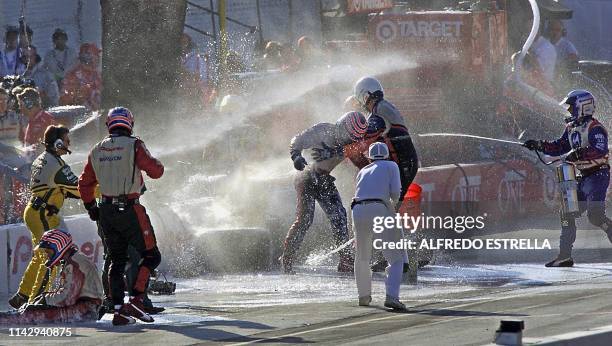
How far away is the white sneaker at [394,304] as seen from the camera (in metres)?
12.4

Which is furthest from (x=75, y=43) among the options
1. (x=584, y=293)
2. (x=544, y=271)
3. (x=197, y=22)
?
(x=584, y=293)

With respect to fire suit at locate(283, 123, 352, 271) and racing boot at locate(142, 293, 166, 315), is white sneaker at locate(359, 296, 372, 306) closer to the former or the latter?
racing boot at locate(142, 293, 166, 315)

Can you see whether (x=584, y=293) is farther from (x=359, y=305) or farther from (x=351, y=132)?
(x=351, y=132)

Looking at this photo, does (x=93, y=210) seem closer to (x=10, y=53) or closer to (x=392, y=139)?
(x=392, y=139)

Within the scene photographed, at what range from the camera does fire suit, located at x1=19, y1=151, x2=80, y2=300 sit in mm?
13383

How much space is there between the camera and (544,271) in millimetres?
15391

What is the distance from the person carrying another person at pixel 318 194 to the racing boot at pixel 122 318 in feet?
13.6

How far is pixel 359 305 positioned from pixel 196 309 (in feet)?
4.76

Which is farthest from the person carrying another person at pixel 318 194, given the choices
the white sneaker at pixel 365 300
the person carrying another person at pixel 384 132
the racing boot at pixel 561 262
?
the white sneaker at pixel 365 300

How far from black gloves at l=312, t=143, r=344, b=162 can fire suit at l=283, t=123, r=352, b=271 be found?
42 millimetres

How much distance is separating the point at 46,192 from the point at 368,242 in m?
3.04

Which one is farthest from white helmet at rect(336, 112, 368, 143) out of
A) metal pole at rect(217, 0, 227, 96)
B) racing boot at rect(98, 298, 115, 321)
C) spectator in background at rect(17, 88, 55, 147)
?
metal pole at rect(217, 0, 227, 96)

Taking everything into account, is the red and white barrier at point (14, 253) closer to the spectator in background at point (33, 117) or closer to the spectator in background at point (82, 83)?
the spectator in background at point (33, 117)

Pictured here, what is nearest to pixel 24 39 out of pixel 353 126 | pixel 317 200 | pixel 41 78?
pixel 41 78
